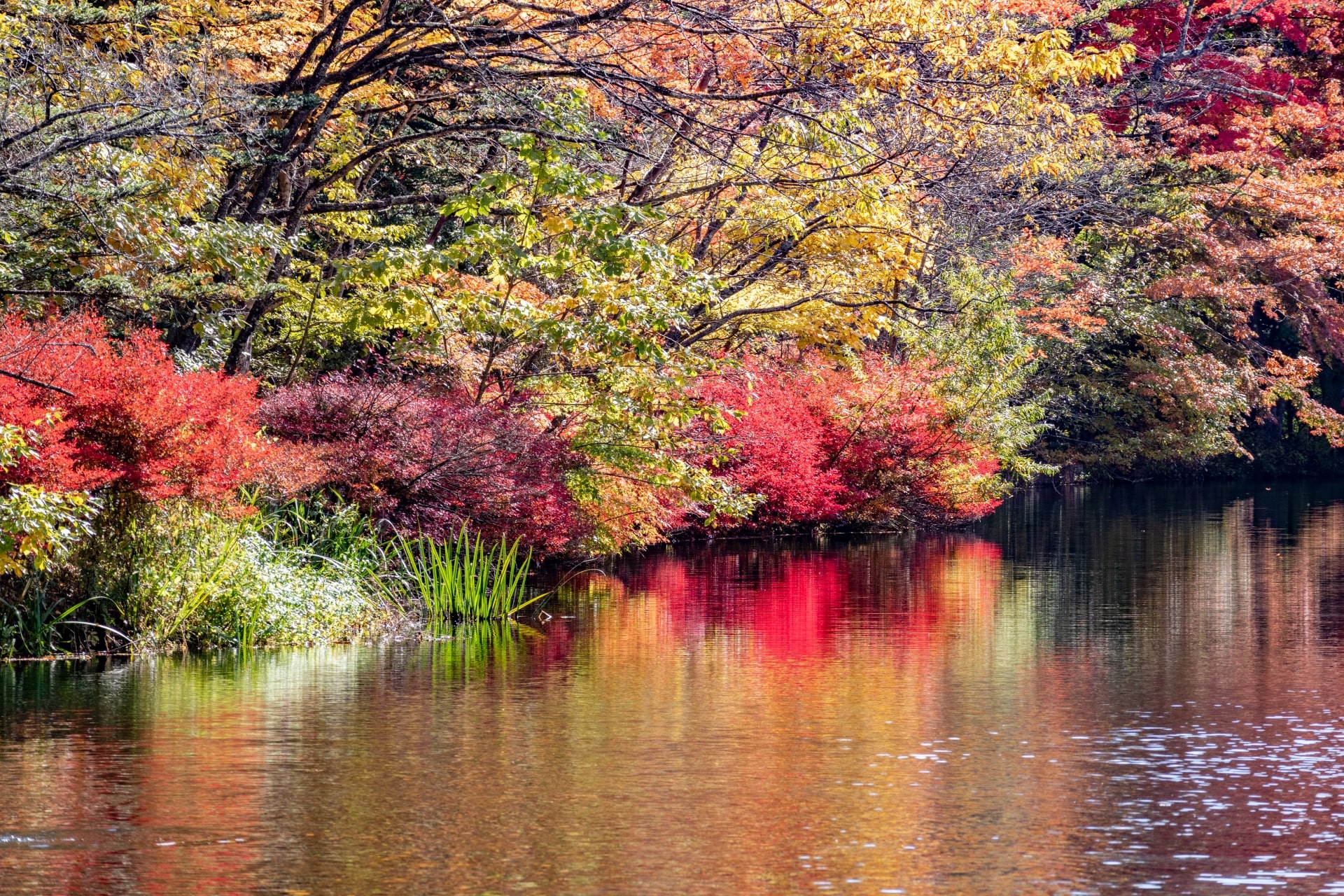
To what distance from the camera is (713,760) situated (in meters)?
10.2

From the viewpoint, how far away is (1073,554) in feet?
89.0

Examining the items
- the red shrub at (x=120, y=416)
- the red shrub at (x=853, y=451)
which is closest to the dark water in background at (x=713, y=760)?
the red shrub at (x=120, y=416)

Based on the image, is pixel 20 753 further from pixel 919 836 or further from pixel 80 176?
pixel 80 176

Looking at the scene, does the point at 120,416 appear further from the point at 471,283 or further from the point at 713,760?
the point at 471,283

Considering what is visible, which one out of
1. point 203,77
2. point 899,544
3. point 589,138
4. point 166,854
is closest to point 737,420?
point 899,544

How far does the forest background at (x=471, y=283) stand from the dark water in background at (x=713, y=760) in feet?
5.93

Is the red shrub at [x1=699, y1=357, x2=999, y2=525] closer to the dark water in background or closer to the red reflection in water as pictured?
the red reflection in water

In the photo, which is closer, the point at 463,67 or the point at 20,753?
the point at 20,753

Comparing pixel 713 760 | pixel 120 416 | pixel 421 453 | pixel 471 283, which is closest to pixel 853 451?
pixel 471 283

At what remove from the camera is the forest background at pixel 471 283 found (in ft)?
48.6

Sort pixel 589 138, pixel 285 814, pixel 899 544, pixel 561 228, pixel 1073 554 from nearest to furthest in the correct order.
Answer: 1. pixel 285 814
2. pixel 589 138
3. pixel 561 228
4. pixel 1073 554
5. pixel 899 544

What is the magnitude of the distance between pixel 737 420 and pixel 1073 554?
5.45 meters

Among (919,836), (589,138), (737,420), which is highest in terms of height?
(589,138)

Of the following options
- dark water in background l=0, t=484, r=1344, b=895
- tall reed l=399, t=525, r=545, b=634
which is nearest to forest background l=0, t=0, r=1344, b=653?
tall reed l=399, t=525, r=545, b=634
